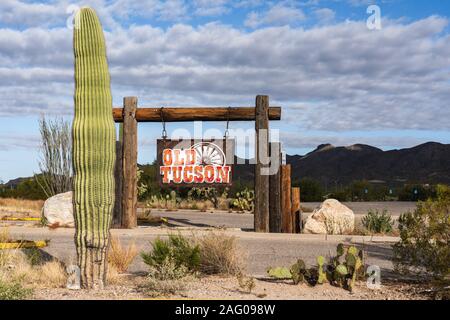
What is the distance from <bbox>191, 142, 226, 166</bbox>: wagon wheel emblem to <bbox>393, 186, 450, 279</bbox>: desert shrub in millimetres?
8988

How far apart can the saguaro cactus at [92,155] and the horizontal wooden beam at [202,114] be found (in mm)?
8318

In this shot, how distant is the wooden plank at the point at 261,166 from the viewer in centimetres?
1730

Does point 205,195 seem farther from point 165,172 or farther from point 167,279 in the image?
point 167,279

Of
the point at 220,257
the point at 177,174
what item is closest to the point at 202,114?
the point at 177,174

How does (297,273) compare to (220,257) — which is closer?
(297,273)

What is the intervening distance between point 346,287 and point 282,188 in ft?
27.9

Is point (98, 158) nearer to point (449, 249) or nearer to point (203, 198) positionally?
point (449, 249)

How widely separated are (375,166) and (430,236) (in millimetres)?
72535

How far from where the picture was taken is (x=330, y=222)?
58.8 ft

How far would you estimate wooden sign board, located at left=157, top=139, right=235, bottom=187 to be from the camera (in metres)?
18.1

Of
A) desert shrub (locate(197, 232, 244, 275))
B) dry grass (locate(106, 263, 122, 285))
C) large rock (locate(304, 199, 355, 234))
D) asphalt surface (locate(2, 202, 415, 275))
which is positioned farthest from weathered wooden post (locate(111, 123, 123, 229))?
desert shrub (locate(197, 232, 244, 275))

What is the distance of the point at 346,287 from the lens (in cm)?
909

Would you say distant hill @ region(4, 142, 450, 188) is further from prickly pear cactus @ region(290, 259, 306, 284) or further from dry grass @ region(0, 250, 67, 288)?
prickly pear cactus @ region(290, 259, 306, 284)
